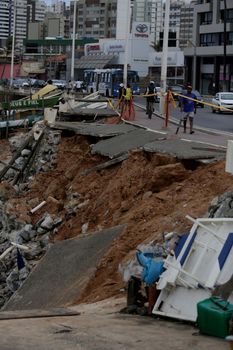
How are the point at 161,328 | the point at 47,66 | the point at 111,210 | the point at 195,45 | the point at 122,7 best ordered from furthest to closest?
the point at 47,66 < the point at 122,7 < the point at 195,45 < the point at 111,210 < the point at 161,328

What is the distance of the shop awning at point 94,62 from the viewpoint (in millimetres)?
91250

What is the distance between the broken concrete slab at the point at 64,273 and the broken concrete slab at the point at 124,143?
200 inches

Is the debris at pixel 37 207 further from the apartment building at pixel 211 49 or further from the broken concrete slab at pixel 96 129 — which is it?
the apartment building at pixel 211 49

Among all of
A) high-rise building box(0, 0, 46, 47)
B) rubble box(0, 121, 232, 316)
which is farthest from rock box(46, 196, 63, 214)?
high-rise building box(0, 0, 46, 47)

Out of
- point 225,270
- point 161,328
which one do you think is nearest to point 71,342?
point 161,328

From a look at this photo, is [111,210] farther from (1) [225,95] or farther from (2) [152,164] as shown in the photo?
(1) [225,95]

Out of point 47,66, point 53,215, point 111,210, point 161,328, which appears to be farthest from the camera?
point 47,66

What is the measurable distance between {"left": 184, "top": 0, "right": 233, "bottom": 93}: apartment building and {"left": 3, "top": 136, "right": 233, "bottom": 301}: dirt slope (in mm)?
66024

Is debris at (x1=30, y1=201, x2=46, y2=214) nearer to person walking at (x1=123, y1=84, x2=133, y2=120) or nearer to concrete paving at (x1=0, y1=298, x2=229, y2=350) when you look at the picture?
concrete paving at (x1=0, y1=298, x2=229, y2=350)

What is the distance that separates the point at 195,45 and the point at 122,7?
1343 centimetres

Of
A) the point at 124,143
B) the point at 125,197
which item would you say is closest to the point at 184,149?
the point at 125,197

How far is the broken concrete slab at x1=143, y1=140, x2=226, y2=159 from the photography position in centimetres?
1566

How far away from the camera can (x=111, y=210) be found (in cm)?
1622

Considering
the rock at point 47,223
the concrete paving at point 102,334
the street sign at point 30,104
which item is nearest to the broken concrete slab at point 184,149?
the rock at point 47,223
